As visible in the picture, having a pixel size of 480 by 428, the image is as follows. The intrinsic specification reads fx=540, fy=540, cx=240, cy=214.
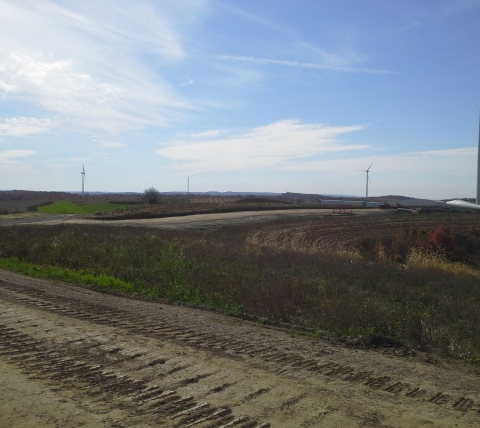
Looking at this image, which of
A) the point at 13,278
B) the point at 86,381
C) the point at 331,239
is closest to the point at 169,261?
the point at 13,278

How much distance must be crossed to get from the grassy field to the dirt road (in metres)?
1.49

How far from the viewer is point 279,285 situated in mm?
13781

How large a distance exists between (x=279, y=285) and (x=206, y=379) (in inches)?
289

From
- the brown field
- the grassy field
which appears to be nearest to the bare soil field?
the grassy field

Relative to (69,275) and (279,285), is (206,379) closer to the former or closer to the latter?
(279,285)

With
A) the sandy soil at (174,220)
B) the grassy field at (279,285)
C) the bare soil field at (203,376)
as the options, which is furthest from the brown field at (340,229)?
the bare soil field at (203,376)

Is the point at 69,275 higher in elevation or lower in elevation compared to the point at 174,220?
lower

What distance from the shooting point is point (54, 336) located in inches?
330

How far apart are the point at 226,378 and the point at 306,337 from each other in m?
2.79

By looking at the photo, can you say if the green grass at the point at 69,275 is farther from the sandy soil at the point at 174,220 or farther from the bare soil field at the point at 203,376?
the sandy soil at the point at 174,220

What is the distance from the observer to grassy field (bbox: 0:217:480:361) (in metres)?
10.1

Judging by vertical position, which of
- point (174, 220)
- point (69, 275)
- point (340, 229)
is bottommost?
point (340, 229)

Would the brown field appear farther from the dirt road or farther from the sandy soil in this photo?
the dirt road

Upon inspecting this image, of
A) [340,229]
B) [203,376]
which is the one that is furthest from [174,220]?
[203,376]
